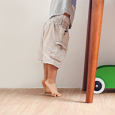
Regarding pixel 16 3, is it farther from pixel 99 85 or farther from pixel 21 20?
pixel 99 85

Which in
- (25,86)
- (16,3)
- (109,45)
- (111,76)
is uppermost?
(16,3)

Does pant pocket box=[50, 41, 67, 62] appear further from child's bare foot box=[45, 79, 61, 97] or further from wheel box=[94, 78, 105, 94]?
wheel box=[94, 78, 105, 94]

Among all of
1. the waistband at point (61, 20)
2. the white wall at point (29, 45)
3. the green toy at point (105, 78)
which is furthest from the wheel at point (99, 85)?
the waistband at point (61, 20)

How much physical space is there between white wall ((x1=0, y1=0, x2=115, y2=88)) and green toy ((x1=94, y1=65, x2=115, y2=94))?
0.22 metres

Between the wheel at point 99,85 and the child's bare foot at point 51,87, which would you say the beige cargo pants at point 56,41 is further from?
the wheel at point 99,85

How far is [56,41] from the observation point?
32.2 inches

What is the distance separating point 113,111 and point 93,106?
0.09 meters

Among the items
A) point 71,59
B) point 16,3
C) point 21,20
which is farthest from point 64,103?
point 16,3

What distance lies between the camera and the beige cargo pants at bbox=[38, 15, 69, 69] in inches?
31.9

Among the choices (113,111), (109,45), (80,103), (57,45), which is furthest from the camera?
(109,45)

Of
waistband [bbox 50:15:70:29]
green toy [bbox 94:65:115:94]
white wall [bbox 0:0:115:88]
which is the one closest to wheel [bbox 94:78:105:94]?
green toy [bbox 94:65:115:94]

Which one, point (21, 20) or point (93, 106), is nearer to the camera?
point (93, 106)

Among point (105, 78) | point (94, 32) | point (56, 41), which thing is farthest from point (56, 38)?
point (105, 78)

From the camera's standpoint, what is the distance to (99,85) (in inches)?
34.8
